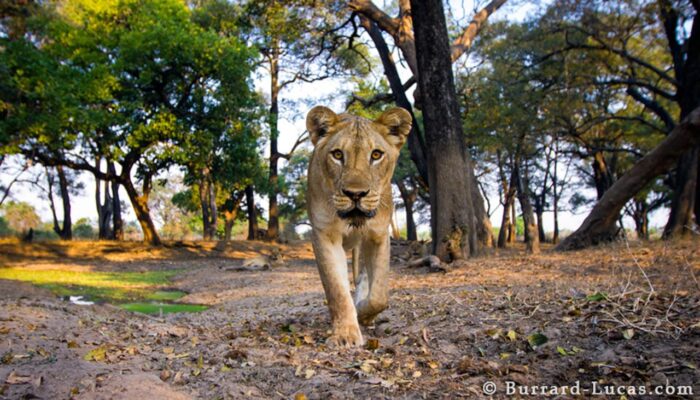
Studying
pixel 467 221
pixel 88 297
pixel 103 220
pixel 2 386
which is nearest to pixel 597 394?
pixel 2 386

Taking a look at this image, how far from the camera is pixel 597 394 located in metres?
2.89

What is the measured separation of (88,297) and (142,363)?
7648 mm

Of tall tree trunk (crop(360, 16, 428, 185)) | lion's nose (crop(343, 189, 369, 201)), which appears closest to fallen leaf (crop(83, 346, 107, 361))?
lion's nose (crop(343, 189, 369, 201))

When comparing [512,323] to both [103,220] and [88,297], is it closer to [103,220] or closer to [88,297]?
[88,297]

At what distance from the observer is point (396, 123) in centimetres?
498

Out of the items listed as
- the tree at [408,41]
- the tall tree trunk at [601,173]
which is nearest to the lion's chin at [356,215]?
the tree at [408,41]

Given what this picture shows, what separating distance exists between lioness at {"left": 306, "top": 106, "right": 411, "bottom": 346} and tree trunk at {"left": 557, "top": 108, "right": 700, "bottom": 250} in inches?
385

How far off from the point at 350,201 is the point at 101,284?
11.3 m

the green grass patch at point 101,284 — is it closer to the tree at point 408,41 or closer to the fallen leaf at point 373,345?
the tree at point 408,41

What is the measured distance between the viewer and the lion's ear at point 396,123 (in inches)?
195

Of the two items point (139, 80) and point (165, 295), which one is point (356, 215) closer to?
point (165, 295)

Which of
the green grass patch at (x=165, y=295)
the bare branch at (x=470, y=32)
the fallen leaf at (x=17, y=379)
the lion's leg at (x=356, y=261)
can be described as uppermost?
the bare branch at (x=470, y=32)

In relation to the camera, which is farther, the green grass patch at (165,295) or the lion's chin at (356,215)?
the green grass patch at (165,295)

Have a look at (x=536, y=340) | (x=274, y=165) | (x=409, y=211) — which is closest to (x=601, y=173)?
(x=409, y=211)
